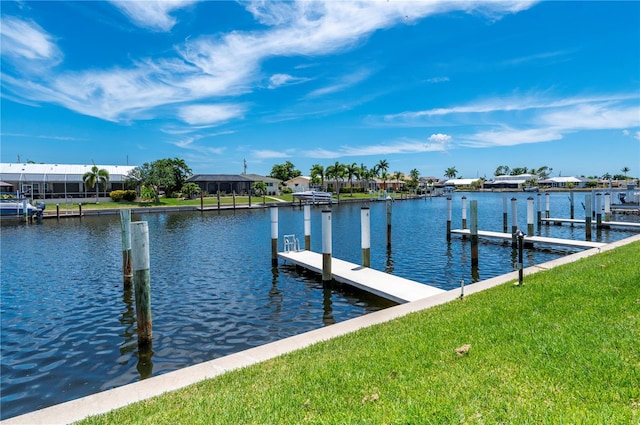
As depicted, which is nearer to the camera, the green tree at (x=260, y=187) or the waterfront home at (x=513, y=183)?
the green tree at (x=260, y=187)

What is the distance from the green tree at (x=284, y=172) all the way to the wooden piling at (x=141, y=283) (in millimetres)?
116076

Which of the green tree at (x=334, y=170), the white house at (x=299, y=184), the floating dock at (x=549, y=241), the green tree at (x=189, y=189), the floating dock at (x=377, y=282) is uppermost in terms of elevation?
the green tree at (x=334, y=170)

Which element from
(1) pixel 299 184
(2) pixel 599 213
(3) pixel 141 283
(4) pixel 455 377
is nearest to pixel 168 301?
(3) pixel 141 283

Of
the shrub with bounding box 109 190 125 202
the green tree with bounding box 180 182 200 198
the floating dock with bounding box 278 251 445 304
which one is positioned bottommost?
the floating dock with bounding box 278 251 445 304

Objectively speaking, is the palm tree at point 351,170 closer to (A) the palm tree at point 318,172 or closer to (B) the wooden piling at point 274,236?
(A) the palm tree at point 318,172

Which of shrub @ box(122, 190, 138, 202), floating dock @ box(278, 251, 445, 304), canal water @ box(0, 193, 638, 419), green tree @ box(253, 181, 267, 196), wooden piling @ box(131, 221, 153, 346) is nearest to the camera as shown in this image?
canal water @ box(0, 193, 638, 419)

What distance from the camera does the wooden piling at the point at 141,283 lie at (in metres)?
10.5

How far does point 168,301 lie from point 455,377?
39.8 feet

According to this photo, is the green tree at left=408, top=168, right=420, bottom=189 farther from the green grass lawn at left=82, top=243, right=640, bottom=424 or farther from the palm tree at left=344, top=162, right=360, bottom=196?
the green grass lawn at left=82, top=243, right=640, bottom=424

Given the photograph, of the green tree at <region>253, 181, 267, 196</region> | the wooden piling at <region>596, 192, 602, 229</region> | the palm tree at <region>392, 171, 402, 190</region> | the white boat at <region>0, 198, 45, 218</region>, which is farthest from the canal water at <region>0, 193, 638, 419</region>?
the palm tree at <region>392, 171, 402, 190</region>

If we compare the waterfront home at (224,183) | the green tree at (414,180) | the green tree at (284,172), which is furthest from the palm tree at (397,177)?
the waterfront home at (224,183)

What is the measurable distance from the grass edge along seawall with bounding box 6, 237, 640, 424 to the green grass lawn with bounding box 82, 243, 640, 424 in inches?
0.6

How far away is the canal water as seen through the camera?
9570mm

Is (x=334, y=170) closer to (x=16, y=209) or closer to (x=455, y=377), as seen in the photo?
(x=16, y=209)
